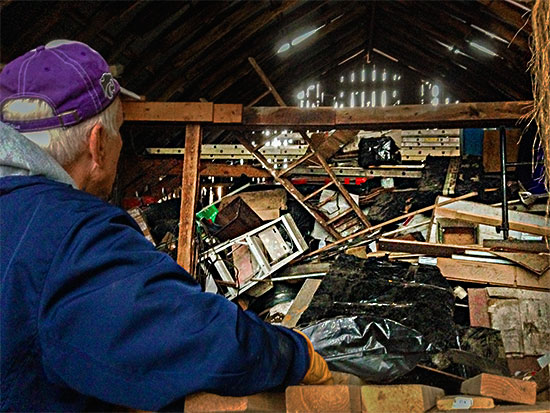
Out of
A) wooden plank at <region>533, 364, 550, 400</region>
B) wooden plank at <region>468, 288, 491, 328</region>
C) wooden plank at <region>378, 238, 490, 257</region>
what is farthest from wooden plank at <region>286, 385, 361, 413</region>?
wooden plank at <region>378, 238, 490, 257</region>

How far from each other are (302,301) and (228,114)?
261 centimetres

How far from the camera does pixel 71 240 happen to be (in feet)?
3.36

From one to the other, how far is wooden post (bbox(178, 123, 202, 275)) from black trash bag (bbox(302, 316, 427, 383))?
129 inches

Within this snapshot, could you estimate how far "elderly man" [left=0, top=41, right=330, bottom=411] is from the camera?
989mm

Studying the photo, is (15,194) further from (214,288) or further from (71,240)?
(214,288)

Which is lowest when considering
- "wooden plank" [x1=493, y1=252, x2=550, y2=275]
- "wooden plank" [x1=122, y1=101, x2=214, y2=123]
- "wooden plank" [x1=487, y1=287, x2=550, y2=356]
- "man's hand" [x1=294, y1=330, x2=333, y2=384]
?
"wooden plank" [x1=487, y1=287, x2=550, y2=356]

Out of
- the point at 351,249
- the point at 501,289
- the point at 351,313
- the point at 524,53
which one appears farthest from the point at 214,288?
the point at 524,53

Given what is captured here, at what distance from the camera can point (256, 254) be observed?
24.9 ft

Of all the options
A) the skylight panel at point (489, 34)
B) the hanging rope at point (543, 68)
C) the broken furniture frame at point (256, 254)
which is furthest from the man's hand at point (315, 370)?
the skylight panel at point (489, 34)

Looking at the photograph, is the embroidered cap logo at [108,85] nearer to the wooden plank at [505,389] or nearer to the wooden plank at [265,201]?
the wooden plank at [505,389]

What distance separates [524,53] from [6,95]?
25.3ft

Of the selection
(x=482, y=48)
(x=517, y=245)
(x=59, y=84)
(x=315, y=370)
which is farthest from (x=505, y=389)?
(x=482, y=48)

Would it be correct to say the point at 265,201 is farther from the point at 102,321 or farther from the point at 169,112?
the point at 102,321

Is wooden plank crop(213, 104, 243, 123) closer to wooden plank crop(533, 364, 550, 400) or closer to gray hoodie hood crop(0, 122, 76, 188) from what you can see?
wooden plank crop(533, 364, 550, 400)
